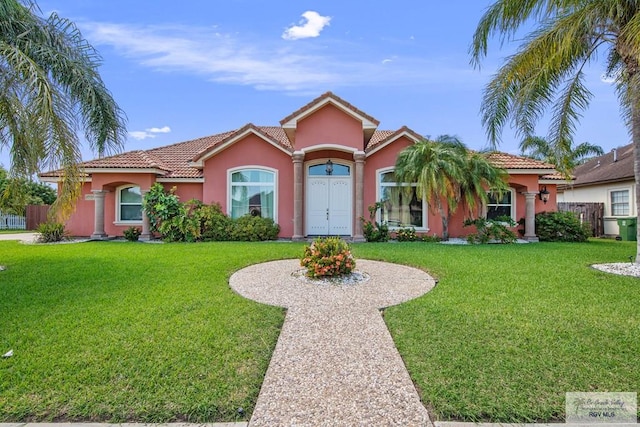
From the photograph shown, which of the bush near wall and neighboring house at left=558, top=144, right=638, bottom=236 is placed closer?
the bush near wall

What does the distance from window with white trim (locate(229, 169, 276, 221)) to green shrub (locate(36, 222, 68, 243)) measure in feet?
26.2

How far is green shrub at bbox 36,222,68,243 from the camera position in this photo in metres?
14.9

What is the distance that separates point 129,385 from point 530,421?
4.00 meters

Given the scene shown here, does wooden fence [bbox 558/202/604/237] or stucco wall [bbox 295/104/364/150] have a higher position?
stucco wall [bbox 295/104/364/150]

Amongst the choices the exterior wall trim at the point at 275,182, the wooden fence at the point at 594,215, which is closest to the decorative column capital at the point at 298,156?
the exterior wall trim at the point at 275,182

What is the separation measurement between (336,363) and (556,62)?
977 centimetres

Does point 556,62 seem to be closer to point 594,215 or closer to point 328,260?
point 328,260

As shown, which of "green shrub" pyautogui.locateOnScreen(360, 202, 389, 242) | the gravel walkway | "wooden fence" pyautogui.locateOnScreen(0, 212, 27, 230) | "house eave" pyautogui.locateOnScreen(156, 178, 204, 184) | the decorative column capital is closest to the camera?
the gravel walkway

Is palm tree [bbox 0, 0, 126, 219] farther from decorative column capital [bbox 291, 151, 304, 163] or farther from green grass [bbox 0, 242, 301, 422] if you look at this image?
decorative column capital [bbox 291, 151, 304, 163]

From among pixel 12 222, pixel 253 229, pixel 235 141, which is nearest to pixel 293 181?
pixel 253 229

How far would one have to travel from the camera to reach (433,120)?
17672 mm

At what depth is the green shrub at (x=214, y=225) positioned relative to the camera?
15.0 metres

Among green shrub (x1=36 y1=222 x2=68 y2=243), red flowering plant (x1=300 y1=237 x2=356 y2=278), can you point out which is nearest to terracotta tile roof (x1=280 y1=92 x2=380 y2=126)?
red flowering plant (x1=300 y1=237 x2=356 y2=278)

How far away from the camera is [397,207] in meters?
16.2
